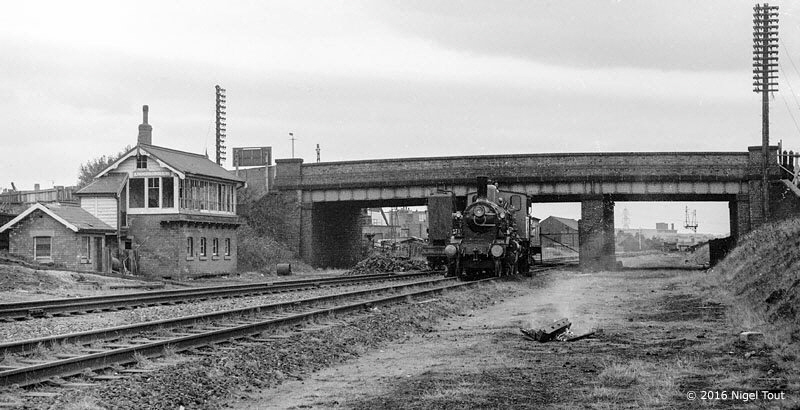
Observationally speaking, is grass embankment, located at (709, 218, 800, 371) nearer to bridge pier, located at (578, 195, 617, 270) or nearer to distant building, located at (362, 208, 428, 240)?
bridge pier, located at (578, 195, 617, 270)

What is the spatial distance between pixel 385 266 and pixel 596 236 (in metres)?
11.7

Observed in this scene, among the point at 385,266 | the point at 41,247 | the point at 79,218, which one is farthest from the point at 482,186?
the point at 41,247

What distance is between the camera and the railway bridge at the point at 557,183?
45125 mm

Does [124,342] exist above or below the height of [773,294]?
below

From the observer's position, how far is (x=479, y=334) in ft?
47.0

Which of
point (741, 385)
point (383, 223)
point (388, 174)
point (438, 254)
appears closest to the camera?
point (741, 385)

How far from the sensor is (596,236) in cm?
4531

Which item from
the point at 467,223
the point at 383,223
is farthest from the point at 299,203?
the point at 383,223

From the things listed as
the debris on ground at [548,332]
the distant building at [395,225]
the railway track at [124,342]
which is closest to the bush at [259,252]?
the railway track at [124,342]

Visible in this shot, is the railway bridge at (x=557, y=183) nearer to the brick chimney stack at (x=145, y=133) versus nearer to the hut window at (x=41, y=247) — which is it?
the brick chimney stack at (x=145, y=133)

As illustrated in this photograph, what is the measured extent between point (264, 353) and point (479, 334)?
4470 millimetres

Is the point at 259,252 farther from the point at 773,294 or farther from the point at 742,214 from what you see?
the point at 773,294

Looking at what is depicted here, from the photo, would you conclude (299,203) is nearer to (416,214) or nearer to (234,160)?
(234,160)

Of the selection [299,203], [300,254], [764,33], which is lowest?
[300,254]
